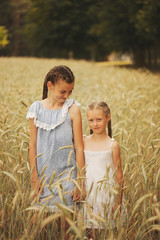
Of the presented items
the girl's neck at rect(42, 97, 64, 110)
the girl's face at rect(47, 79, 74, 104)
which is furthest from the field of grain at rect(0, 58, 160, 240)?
the girl's face at rect(47, 79, 74, 104)

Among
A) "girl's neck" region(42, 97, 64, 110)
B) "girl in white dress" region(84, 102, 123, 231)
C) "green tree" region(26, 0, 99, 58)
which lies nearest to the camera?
"girl in white dress" region(84, 102, 123, 231)

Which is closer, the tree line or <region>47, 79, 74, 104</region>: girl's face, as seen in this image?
<region>47, 79, 74, 104</region>: girl's face

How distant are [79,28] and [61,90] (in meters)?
34.6

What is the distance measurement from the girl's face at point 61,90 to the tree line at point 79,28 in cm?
2089

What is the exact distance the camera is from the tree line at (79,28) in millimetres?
25844

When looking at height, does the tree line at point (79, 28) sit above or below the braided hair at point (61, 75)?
above

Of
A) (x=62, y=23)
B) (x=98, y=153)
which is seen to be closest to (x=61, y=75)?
(x=98, y=153)

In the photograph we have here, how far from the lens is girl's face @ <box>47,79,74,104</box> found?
2.07m

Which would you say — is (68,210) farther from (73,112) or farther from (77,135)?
(73,112)

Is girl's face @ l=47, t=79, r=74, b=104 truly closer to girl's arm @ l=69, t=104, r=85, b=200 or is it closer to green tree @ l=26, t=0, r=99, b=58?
girl's arm @ l=69, t=104, r=85, b=200

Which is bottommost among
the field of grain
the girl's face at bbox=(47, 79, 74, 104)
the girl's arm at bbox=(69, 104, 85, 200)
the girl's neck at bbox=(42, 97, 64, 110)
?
the field of grain

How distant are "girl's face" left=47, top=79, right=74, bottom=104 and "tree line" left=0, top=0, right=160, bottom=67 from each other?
68.5 feet

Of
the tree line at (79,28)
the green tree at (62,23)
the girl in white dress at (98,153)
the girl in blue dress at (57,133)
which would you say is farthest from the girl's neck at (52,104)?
the green tree at (62,23)

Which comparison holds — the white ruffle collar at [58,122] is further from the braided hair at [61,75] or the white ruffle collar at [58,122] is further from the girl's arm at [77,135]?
the braided hair at [61,75]
